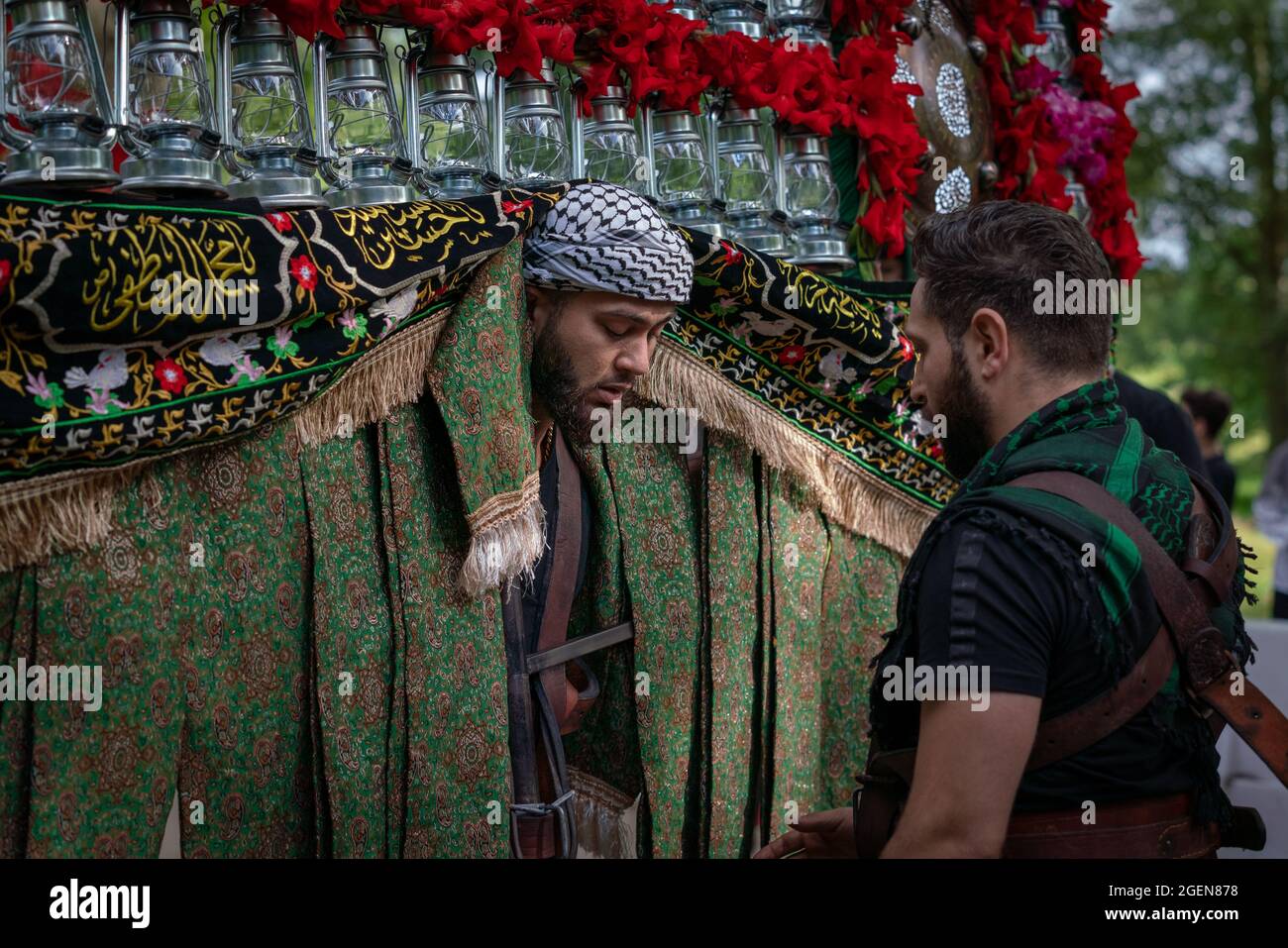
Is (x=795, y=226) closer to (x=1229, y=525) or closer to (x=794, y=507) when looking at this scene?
(x=794, y=507)

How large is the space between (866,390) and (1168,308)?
1743cm

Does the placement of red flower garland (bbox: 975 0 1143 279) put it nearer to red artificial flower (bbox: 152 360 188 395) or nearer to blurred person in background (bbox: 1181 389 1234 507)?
blurred person in background (bbox: 1181 389 1234 507)

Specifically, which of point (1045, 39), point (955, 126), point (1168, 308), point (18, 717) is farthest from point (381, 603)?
point (1168, 308)

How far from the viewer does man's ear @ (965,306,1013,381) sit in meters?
2.19

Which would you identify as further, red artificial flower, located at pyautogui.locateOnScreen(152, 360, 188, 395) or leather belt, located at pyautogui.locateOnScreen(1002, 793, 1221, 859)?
red artificial flower, located at pyautogui.locateOnScreen(152, 360, 188, 395)

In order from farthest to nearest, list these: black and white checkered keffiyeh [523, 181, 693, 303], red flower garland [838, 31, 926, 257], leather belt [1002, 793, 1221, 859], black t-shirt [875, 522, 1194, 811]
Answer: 1. red flower garland [838, 31, 926, 257]
2. black and white checkered keffiyeh [523, 181, 693, 303]
3. leather belt [1002, 793, 1221, 859]
4. black t-shirt [875, 522, 1194, 811]

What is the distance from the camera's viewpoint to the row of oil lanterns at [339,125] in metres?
2.18

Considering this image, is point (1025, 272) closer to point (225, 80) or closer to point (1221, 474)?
point (225, 80)

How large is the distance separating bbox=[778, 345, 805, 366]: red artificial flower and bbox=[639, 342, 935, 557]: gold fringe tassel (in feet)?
0.41

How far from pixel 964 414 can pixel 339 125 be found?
50.2 inches

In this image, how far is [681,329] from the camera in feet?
10.5

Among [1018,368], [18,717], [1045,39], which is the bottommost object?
[18,717]

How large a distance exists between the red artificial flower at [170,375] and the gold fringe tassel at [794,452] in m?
1.20

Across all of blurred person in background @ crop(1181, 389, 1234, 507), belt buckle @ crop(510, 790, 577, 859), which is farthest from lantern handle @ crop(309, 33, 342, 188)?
blurred person in background @ crop(1181, 389, 1234, 507)
